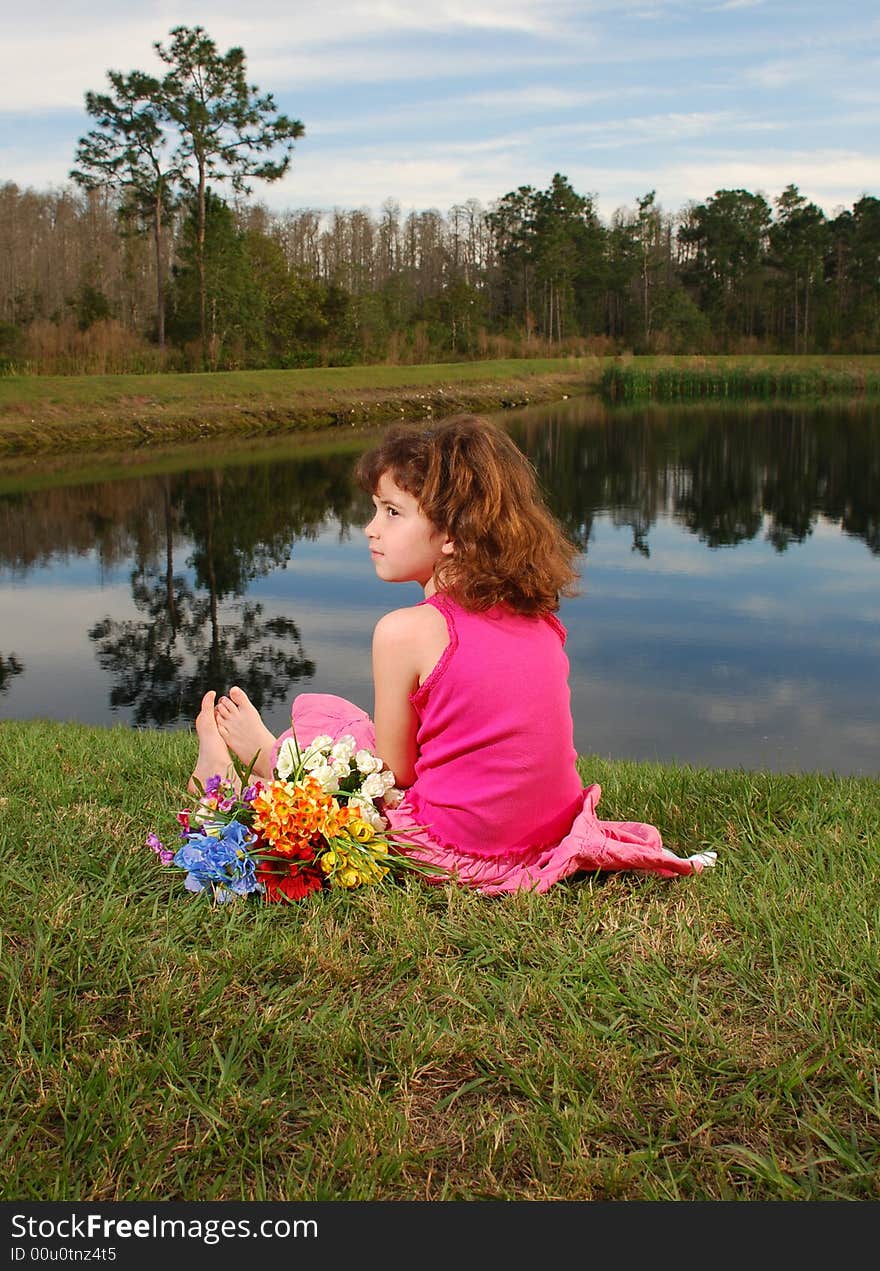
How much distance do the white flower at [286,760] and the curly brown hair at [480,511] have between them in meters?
0.54

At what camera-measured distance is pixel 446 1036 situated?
2.32 meters

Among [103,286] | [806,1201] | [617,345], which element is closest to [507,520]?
[806,1201]

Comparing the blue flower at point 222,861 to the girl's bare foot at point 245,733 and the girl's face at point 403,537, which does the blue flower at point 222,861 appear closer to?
the girl's bare foot at point 245,733

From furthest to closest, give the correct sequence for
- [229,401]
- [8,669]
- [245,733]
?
[229,401], [8,669], [245,733]

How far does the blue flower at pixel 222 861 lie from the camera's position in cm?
285

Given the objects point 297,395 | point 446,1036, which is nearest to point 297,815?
point 446,1036

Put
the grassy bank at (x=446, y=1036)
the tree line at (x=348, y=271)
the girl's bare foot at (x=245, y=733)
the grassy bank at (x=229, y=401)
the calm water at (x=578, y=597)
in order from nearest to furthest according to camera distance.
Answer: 1. the grassy bank at (x=446, y=1036)
2. the girl's bare foot at (x=245, y=733)
3. the calm water at (x=578, y=597)
4. the grassy bank at (x=229, y=401)
5. the tree line at (x=348, y=271)

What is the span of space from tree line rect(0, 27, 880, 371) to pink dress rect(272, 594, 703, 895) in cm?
2243

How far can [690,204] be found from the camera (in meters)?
61.0

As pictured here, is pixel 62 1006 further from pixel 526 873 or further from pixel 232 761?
pixel 526 873

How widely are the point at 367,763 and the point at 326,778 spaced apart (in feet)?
0.45

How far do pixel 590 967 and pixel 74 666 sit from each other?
5.91 m

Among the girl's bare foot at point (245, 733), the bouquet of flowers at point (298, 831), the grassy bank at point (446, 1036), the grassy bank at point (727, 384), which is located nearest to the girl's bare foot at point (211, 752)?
the girl's bare foot at point (245, 733)

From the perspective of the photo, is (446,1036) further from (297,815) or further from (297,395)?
(297,395)
